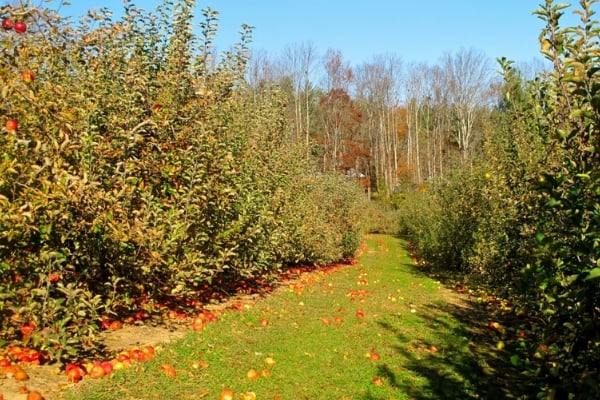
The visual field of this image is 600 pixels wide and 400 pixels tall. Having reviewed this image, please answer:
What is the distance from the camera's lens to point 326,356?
5.86 meters

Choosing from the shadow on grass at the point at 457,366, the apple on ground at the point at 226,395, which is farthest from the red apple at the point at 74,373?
the shadow on grass at the point at 457,366

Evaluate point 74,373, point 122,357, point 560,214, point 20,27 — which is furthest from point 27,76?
point 560,214

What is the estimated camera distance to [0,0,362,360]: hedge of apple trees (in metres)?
4.19

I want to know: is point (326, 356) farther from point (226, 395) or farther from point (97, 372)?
point (97, 372)

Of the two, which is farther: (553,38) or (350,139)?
(350,139)

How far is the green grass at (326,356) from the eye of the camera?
4590 mm

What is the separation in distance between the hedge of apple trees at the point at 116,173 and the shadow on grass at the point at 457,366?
105 inches

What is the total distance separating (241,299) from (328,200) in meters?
7.68

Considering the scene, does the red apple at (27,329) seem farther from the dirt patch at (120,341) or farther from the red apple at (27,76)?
the red apple at (27,76)

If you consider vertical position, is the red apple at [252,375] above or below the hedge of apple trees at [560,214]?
below

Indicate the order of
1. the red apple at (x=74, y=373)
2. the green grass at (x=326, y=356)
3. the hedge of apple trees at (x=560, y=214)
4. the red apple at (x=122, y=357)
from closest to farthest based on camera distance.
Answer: the hedge of apple trees at (x=560, y=214) → the red apple at (x=74, y=373) → the green grass at (x=326, y=356) → the red apple at (x=122, y=357)

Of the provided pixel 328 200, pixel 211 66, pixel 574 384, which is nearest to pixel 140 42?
pixel 211 66

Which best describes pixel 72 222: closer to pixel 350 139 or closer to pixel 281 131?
pixel 281 131

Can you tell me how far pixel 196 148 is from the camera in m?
6.34
